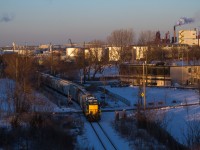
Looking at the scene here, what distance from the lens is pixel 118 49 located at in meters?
82.4

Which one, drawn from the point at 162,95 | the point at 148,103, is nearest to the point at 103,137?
the point at 148,103

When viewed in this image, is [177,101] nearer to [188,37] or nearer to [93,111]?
[93,111]

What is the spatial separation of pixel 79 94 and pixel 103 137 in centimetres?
1011

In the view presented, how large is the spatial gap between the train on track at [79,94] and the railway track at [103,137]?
0.88 meters

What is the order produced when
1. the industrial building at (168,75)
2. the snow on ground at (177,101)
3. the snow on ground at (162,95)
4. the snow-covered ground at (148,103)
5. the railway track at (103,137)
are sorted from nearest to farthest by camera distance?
the railway track at (103,137) → the snow-covered ground at (148,103) → the snow on ground at (177,101) → the snow on ground at (162,95) → the industrial building at (168,75)

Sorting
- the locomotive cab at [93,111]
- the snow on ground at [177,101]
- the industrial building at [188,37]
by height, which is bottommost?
the snow on ground at [177,101]

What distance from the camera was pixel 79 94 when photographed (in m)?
28.1

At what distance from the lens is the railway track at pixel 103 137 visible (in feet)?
53.8

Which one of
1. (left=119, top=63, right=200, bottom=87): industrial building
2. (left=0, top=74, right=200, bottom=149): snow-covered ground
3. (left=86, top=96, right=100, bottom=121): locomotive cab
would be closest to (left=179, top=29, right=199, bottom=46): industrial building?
(left=119, top=63, right=200, bottom=87): industrial building

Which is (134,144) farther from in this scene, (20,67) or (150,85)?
(150,85)

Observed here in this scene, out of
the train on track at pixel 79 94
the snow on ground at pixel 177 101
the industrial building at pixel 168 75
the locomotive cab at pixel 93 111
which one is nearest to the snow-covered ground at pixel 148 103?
the snow on ground at pixel 177 101

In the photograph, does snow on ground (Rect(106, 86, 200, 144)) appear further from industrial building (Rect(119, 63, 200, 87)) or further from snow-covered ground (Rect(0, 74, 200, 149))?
industrial building (Rect(119, 63, 200, 87))

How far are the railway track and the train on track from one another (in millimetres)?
878

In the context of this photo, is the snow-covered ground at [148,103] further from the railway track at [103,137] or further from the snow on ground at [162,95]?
the railway track at [103,137]
